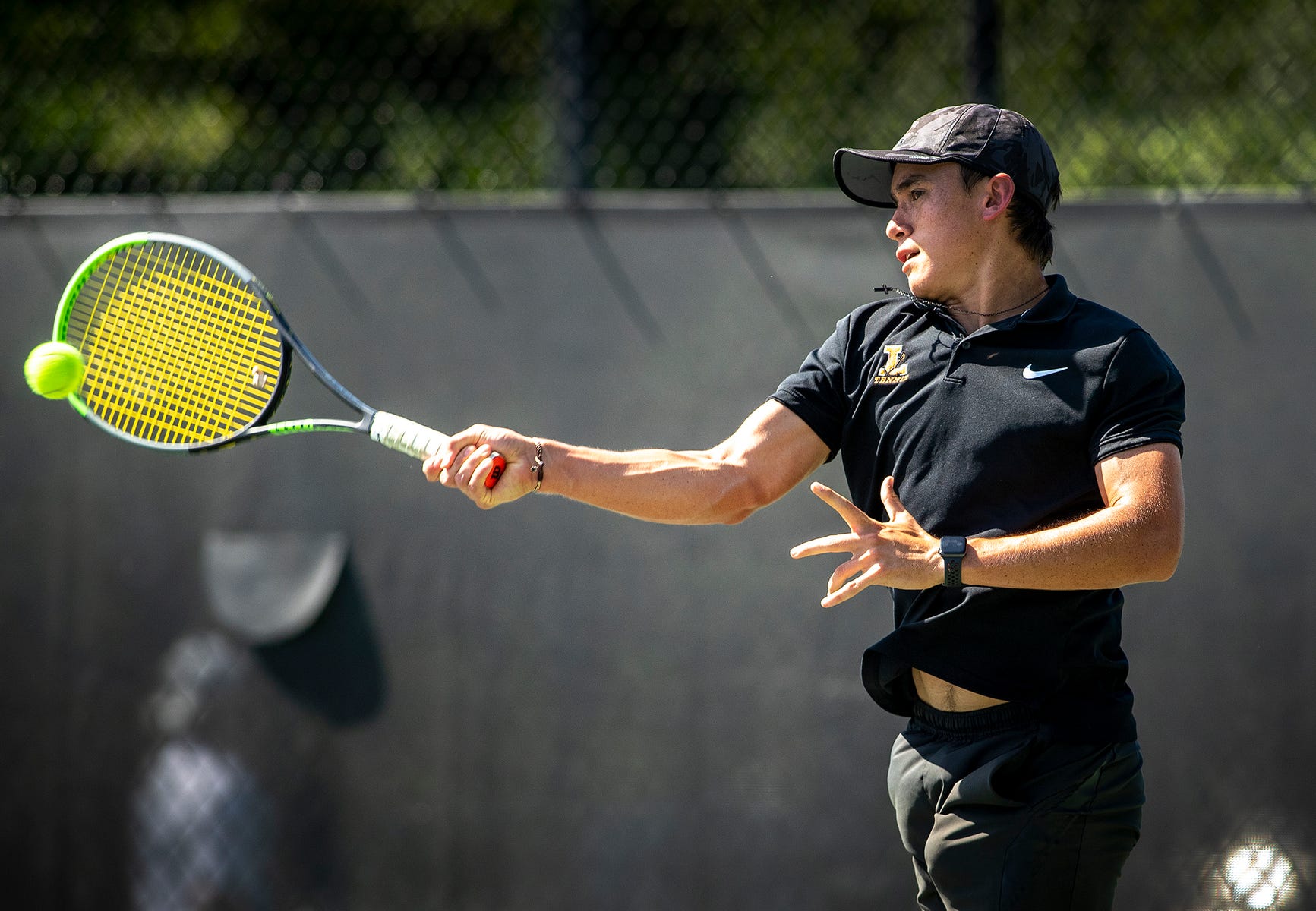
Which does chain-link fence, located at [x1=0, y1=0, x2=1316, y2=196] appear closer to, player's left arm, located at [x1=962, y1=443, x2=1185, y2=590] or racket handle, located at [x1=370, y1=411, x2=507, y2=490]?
racket handle, located at [x1=370, y1=411, x2=507, y2=490]

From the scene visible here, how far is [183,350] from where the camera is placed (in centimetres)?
284

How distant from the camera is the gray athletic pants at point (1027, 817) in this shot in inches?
84.4

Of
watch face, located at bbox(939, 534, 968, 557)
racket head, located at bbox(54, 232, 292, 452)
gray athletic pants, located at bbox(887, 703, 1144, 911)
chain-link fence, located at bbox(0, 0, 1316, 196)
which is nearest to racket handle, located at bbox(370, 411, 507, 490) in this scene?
racket head, located at bbox(54, 232, 292, 452)

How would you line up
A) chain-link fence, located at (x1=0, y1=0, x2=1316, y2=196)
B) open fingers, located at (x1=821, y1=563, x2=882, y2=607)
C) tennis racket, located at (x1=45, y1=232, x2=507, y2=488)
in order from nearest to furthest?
open fingers, located at (x1=821, y1=563, x2=882, y2=607) < tennis racket, located at (x1=45, y1=232, x2=507, y2=488) < chain-link fence, located at (x1=0, y1=0, x2=1316, y2=196)

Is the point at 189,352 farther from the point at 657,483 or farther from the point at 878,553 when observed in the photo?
the point at 878,553

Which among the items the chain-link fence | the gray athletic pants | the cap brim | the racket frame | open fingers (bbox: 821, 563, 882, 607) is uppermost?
the chain-link fence

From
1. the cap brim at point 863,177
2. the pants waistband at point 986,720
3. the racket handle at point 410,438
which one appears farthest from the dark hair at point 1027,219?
the racket handle at point 410,438

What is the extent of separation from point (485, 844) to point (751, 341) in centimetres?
158

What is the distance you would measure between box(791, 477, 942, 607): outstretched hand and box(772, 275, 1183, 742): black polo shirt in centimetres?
21

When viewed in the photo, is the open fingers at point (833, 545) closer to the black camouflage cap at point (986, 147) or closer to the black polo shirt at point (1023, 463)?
the black polo shirt at point (1023, 463)

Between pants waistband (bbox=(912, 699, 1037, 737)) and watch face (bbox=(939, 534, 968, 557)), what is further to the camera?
pants waistband (bbox=(912, 699, 1037, 737))

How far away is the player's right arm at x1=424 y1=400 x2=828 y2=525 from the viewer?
2318 mm

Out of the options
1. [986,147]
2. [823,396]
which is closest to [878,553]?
[823,396]

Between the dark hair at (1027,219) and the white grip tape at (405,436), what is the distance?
3.49 feet
